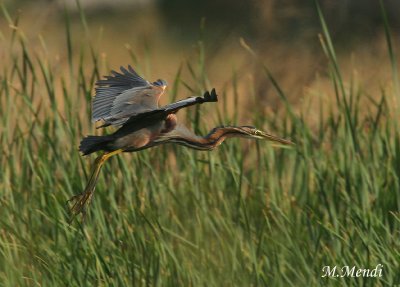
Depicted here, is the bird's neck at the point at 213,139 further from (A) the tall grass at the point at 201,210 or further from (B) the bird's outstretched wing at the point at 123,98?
(A) the tall grass at the point at 201,210

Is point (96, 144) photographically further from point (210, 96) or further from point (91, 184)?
point (210, 96)

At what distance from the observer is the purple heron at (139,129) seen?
6.63ft

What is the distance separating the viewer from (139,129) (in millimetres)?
2045

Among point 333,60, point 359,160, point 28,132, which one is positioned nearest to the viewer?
point 333,60

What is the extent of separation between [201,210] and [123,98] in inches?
37.8

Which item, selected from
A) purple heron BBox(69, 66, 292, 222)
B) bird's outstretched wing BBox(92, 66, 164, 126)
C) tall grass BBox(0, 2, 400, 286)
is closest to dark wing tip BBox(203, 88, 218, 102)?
purple heron BBox(69, 66, 292, 222)

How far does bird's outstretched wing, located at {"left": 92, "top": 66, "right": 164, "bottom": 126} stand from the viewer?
2061 mm

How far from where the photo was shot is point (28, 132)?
10.8 ft

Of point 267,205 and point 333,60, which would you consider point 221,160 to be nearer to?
point 267,205

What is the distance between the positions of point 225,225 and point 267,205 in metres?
0.27

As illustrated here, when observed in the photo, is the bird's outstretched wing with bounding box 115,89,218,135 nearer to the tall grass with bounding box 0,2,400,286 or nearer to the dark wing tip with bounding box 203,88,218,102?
the dark wing tip with bounding box 203,88,218,102

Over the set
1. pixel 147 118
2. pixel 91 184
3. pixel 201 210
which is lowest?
pixel 201 210

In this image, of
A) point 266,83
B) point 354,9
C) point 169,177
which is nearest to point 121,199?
point 169,177

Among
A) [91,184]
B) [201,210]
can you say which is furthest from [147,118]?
[201,210]
